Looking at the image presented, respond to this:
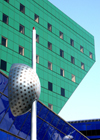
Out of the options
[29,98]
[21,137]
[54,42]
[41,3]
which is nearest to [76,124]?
[54,42]

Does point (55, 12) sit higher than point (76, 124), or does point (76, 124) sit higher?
point (55, 12)

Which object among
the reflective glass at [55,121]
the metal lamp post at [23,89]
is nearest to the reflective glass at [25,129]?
the reflective glass at [55,121]

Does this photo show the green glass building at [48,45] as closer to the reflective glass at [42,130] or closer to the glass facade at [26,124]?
the glass facade at [26,124]

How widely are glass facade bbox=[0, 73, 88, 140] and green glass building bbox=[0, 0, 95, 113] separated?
14892 millimetres

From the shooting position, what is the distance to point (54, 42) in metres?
63.8

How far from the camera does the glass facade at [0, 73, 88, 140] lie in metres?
27.5

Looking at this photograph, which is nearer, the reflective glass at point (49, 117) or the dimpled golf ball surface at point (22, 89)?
the dimpled golf ball surface at point (22, 89)

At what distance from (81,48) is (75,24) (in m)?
5.56

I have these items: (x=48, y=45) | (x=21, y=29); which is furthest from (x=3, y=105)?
(x=48, y=45)

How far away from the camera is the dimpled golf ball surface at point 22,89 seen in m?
12.0

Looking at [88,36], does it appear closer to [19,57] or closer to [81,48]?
[81,48]

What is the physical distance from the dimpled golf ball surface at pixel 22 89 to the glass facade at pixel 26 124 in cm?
1532

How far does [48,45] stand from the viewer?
2452 inches

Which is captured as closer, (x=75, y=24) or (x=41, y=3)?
(x=41, y=3)
